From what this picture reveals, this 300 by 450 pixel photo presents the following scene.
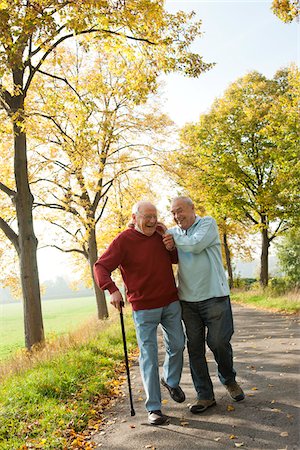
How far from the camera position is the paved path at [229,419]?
4.46 m

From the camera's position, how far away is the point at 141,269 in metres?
5.48

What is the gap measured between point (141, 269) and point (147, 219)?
22.1 inches

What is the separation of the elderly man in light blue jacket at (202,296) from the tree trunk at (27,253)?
6072mm

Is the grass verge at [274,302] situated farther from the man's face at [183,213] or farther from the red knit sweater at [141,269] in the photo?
the red knit sweater at [141,269]

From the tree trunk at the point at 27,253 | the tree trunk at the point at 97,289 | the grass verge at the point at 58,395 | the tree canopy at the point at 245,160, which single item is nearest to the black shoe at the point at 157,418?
the grass verge at the point at 58,395

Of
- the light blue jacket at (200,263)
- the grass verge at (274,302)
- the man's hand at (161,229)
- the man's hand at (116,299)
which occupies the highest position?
the man's hand at (161,229)

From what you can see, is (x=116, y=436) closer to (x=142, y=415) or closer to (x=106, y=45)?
(x=142, y=415)

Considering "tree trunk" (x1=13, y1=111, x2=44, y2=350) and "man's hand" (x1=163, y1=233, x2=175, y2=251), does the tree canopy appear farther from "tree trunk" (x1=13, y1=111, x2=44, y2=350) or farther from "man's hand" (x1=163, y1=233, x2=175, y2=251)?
"man's hand" (x1=163, y1=233, x2=175, y2=251)

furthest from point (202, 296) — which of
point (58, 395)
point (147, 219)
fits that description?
point (58, 395)

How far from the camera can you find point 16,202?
11062 millimetres

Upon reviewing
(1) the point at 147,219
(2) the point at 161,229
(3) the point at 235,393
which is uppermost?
(1) the point at 147,219

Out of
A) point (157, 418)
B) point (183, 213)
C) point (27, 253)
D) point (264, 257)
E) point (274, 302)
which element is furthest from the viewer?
point (264, 257)

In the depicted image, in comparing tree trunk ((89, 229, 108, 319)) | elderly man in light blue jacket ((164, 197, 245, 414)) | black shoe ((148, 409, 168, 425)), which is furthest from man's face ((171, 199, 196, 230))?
tree trunk ((89, 229, 108, 319))

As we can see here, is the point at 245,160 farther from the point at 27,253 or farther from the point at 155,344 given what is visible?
the point at 155,344
